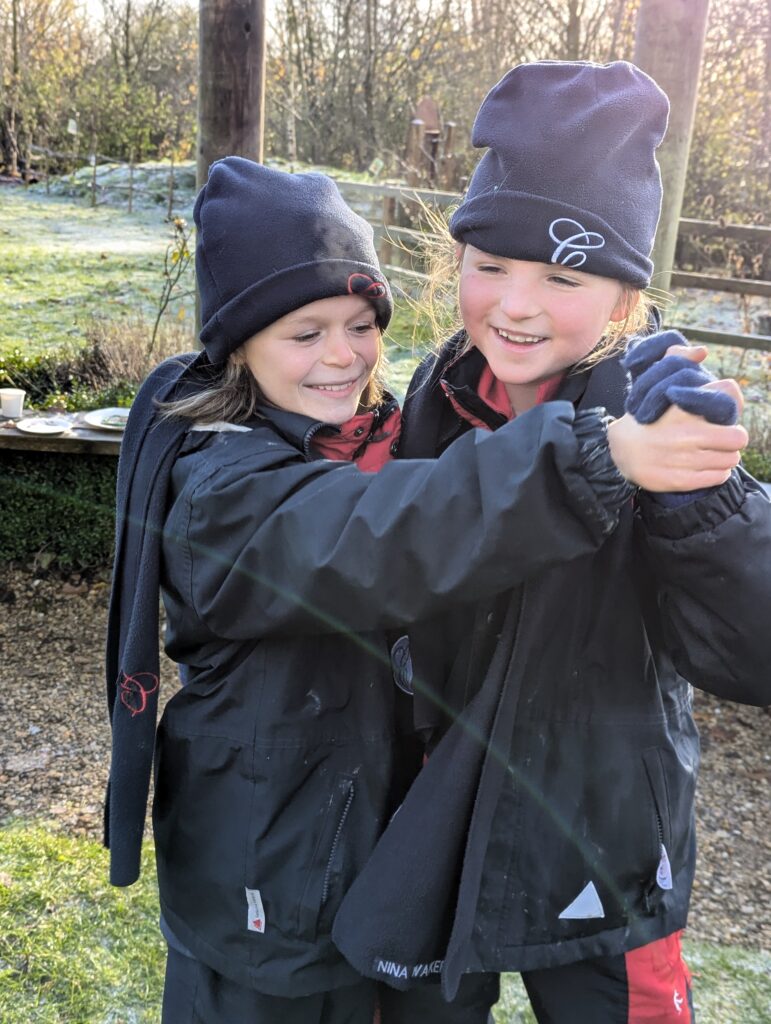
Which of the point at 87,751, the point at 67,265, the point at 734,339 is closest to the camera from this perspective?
the point at 87,751

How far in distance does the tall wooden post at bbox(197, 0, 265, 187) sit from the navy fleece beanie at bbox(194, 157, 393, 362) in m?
2.92

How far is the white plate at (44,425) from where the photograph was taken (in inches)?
183

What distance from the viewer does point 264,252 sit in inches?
60.9

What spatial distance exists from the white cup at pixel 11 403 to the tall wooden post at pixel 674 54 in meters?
3.21

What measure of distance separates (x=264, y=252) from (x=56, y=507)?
364cm

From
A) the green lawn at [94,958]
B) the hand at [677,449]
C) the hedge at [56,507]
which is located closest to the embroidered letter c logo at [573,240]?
the hand at [677,449]

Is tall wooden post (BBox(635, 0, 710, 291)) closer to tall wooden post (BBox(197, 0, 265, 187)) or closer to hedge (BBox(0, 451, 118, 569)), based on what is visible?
tall wooden post (BBox(197, 0, 265, 187))

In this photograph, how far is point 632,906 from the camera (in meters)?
1.47

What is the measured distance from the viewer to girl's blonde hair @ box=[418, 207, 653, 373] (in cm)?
155

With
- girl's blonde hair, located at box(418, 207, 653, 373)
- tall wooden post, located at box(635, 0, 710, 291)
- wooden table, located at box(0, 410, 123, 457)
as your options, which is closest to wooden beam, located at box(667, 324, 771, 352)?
tall wooden post, located at box(635, 0, 710, 291)

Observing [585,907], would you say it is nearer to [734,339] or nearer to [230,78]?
[230,78]

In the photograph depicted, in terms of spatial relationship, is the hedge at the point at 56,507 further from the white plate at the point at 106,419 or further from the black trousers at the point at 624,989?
the black trousers at the point at 624,989

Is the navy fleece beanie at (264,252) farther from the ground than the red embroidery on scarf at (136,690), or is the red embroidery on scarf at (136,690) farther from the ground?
the navy fleece beanie at (264,252)

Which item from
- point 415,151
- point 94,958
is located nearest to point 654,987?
point 94,958
